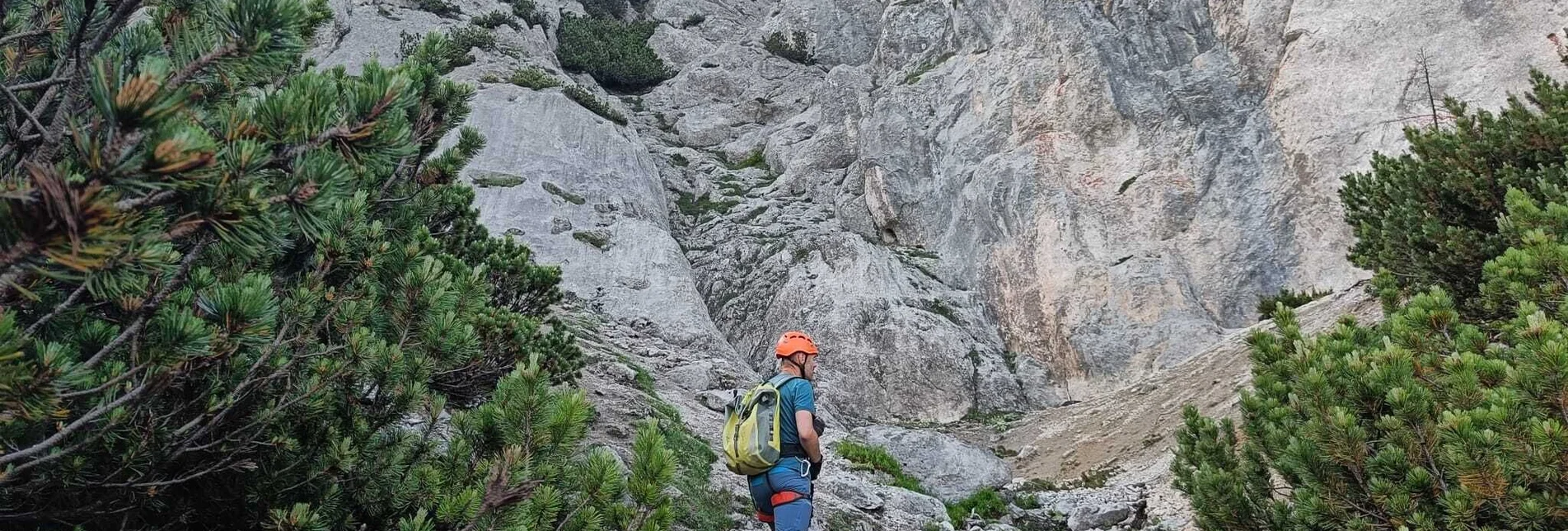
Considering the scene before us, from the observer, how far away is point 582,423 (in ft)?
13.9

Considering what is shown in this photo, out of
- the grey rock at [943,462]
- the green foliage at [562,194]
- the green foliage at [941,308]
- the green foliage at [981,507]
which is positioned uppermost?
the green foliage at [981,507]

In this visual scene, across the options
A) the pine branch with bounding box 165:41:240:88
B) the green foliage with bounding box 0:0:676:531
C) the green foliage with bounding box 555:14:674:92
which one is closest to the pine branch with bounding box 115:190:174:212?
the green foliage with bounding box 0:0:676:531

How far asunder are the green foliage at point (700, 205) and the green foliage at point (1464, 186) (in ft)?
74.6

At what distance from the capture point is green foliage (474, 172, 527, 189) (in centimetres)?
2595

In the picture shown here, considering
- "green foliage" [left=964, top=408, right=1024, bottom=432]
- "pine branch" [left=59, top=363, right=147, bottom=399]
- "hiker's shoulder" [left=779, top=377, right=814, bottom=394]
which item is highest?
"pine branch" [left=59, top=363, right=147, bottom=399]

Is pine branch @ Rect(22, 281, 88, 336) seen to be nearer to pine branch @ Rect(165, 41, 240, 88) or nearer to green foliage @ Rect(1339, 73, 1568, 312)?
pine branch @ Rect(165, 41, 240, 88)

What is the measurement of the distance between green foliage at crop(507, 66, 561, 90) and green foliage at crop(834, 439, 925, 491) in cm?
2335

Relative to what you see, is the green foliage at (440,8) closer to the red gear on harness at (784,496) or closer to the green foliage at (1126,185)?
the green foliage at (1126,185)

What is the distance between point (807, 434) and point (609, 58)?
38.7 metres

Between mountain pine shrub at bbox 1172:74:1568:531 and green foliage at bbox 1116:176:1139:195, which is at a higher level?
mountain pine shrub at bbox 1172:74:1568:531

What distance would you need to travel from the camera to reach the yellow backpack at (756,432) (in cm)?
553

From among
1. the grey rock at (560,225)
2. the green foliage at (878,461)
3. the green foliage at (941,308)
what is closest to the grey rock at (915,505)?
the green foliage at (878,461)

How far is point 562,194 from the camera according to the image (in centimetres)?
2678

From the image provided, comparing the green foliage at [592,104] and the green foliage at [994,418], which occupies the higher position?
the green foliage at [592,104]
